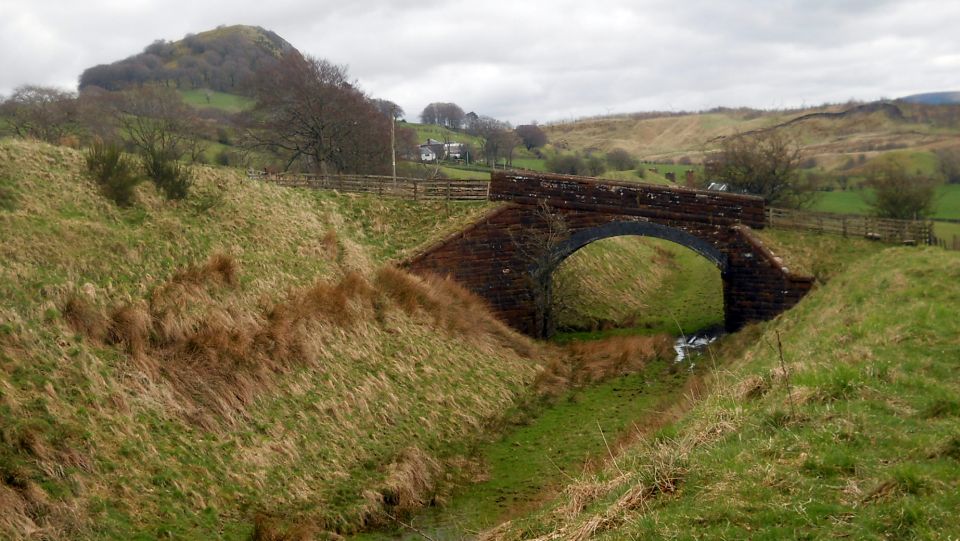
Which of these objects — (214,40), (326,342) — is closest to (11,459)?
(326,342)

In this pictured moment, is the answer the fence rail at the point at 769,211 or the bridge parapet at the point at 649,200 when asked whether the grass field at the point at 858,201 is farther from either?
the bridge parapet at the point at 649,200

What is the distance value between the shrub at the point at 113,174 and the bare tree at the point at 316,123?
2063 cm

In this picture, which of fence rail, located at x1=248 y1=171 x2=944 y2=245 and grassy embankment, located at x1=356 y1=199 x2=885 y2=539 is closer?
grassy embankment, located at x1=356 y1=199 x2=885 y2=539

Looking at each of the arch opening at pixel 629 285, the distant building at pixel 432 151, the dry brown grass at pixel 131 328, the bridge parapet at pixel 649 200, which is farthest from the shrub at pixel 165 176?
the distant building at pixel 432 151

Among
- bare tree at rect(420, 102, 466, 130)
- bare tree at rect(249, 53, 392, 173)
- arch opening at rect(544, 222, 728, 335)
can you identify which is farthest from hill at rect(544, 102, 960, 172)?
bare tree at rect(249, 53, 392, 173)

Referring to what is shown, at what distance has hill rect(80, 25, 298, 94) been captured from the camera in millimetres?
94750

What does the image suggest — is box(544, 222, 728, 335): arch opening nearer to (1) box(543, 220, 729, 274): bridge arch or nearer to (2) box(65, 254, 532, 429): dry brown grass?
(1) box(543, 220, 729, 274): bridge arch

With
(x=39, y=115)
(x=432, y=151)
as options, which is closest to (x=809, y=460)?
(x=39, y=115)

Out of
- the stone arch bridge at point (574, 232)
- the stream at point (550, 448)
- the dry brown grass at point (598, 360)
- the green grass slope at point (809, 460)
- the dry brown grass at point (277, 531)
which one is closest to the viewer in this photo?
the green grass slope at point (809, 460)

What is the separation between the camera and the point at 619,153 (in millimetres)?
77625

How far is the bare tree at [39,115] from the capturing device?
27.6 meters

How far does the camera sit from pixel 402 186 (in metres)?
28.3

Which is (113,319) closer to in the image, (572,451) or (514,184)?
(572,451)

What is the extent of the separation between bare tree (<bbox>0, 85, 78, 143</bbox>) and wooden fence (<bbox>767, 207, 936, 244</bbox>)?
2269 cm
